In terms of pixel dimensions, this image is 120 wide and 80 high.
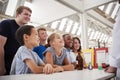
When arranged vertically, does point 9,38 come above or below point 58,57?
above

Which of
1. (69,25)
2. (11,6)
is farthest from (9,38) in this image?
(69,25)

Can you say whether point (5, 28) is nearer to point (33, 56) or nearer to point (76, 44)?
point (33, 56)

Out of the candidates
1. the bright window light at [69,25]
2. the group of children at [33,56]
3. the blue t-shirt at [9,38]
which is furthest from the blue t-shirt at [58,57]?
the bright window light at [69,25]

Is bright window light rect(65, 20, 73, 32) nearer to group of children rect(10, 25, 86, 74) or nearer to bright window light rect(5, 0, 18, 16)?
bright window light rect(5, 0, 18, 16)

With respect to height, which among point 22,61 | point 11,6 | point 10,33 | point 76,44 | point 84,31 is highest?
point 11,6

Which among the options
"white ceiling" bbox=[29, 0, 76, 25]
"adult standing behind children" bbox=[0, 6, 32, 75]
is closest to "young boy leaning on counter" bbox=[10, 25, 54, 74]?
"adult standing behind children" bbox=[0, 6, 32, 75]

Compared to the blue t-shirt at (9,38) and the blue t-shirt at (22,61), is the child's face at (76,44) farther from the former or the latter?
the blue t-shirt at (22,61)

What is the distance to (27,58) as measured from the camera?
4.09 ft

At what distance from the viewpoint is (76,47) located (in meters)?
2.31

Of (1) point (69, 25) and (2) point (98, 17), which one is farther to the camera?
(1) point (69, 25)

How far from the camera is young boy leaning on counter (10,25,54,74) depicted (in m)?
1.26

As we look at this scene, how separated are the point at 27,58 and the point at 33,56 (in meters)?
0.15

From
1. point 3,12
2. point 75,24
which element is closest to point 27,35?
point 3,12

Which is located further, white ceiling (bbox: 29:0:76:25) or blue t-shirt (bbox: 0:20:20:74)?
white ceiling (bbox: 29:0:76:25)
